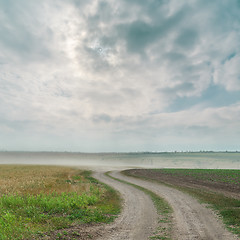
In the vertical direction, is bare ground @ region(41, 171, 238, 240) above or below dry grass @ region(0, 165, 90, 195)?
above

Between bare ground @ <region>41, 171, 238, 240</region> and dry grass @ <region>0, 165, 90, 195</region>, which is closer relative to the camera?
bare ground @ <region>41, 171, 238, 240</region>

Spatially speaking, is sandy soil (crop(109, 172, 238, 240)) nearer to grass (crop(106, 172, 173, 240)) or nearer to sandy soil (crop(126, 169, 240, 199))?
grass (crop(106, 172, 173, 240))

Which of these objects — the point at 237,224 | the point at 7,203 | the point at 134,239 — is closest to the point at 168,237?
the point at 134,239

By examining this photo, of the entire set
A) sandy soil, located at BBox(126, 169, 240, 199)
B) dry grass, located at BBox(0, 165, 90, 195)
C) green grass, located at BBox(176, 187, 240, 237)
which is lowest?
dry grass, located at BBox(0, 165, 90, 195)

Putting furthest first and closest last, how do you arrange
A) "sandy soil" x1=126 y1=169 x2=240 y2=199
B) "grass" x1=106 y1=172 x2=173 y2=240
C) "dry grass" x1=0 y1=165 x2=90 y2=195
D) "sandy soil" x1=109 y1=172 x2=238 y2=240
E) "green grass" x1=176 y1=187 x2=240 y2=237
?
"dry grass" x1=0 y1=165 x2=90 y2=195
"sandy soil" x1=126 y1=169 x2=240 y2=199
"green grass" x1=176 y1=187 x2=240 y2=237
"grass" x1=106 y1=172 x2=173 y2=240
"sandy soil" x1=109 y1=172 x2=238 y2=240

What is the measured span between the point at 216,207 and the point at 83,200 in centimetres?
1319

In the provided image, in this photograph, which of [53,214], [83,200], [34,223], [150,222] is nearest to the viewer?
[34,223]

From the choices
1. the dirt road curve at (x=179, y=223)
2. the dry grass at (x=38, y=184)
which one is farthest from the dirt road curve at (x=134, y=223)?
the dry grass at (x=38, y=184)

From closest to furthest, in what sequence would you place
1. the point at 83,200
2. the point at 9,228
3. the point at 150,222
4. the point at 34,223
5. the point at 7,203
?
the point at 9,228 → the point at 34,223 → the point at 150,222 → the point at 7,203 → the point at 83,200

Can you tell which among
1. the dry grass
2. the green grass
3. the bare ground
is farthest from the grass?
the dry grass

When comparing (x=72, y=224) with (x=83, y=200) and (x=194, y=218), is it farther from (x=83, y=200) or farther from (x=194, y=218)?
(x=194, y=218)

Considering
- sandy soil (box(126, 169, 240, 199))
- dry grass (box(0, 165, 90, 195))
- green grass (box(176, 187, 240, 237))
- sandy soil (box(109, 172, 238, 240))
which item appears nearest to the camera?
sandy soil (box(109, 172, 238, 240))

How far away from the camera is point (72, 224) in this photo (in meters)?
13.0

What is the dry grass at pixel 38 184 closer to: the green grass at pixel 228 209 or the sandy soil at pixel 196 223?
the sandy soil at pixel 196 223
